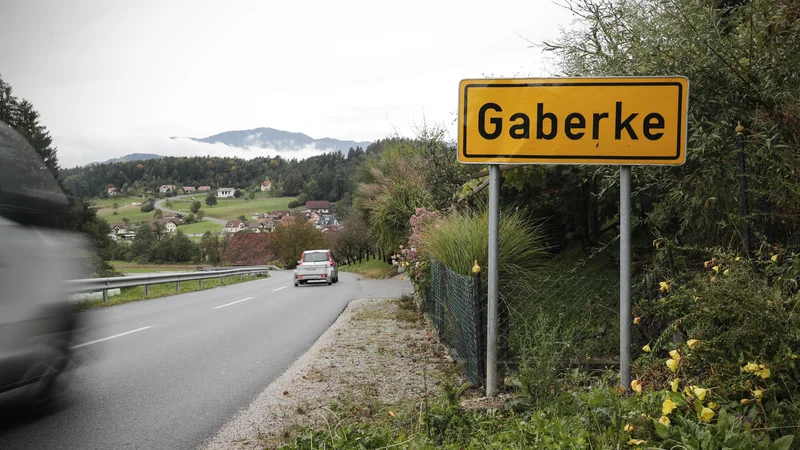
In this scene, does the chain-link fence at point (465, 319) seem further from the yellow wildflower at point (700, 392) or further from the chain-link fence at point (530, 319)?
the yellow wildflower at point (700, 392)

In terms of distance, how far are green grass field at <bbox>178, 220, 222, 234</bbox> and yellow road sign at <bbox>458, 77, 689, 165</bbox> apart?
122 metres

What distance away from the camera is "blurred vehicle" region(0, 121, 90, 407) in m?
3.94

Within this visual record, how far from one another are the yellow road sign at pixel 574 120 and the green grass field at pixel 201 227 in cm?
12181

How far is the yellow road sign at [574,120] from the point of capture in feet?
13.6

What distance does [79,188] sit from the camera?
5.71 meters

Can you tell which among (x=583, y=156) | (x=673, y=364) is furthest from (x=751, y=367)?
(x=583, y=156)

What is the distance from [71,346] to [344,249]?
8361 centimetres

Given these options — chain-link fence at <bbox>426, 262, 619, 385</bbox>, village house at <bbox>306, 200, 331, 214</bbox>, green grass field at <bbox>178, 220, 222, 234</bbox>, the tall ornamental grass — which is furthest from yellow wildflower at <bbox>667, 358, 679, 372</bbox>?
village house at <bbox>306, 200, 331, 214</bbox>

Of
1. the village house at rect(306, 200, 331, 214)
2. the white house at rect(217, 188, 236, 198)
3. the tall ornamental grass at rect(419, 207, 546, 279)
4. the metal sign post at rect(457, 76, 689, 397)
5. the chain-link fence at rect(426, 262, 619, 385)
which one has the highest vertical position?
the white house at rect(217, 188, 236, 198)

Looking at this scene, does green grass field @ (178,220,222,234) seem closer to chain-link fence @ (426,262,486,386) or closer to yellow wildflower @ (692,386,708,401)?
chain-link fence @ (426,262,486,386)

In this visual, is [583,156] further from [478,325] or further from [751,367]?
[751,367]

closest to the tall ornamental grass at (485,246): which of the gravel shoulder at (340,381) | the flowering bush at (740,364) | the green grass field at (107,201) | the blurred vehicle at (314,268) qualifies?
the gravel shoulder at (340,381)

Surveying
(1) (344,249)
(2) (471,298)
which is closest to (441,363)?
(2) (471,298)

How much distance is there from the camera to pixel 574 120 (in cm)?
433
